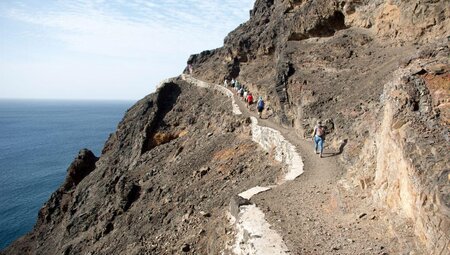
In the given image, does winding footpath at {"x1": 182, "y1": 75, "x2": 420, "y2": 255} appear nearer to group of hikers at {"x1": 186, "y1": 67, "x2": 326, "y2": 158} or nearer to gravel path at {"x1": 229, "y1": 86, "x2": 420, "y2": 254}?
gravel path at {"x1": 229, "y1": 86, "x2": 420, "y2": 254}

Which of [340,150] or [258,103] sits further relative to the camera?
[258,103]

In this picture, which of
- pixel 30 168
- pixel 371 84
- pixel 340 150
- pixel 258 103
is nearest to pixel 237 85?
pixel 258 103

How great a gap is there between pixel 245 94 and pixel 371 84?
15.2m

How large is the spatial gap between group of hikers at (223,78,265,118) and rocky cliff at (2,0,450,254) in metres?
1.01

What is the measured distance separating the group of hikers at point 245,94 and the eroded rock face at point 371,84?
901 mm

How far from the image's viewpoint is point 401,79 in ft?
39.3

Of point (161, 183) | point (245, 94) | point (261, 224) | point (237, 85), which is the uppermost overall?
point (237, 85)

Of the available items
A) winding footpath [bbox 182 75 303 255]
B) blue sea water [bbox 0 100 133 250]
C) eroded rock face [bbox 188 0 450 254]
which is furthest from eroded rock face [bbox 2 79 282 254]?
blue sea water [bbox 0 100 133 250]

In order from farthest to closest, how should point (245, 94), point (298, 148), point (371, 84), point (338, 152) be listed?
1. point (245, 94)
2. point (371, 84)
3. point (298, 148)
4. point (338, 152)

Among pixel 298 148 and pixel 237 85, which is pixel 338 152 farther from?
pixel 237 85

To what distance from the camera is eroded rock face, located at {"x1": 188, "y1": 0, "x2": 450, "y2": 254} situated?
9.07 m

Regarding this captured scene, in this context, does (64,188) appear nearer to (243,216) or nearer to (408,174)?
(243,216)

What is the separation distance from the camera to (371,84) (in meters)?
20.7

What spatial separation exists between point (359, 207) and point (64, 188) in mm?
34675
